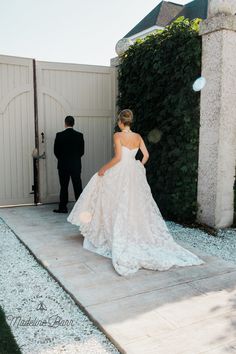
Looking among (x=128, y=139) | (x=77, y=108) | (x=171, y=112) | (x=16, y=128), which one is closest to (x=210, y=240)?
(x=128, y=139)

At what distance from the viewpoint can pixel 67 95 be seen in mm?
7152

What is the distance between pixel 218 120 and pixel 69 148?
2.48 m

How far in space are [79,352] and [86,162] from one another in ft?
17.3

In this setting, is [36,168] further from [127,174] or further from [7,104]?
[127,174]

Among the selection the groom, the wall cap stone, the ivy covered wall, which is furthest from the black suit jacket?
the wall cap stone

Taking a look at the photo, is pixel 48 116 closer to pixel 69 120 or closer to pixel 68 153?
pixel 69 120

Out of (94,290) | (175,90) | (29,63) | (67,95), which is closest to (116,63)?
(67,95)

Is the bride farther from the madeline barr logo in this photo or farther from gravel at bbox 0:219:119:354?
the madeline barr logo

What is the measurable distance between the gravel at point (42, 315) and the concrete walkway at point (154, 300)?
0.10 metres

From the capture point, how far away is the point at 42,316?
9.29 feet

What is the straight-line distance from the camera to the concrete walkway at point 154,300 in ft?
8.07

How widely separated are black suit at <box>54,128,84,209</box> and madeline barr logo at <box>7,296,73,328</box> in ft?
11.0

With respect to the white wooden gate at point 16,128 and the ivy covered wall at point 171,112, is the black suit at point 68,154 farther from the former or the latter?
the ivy covered wall at point 171,112

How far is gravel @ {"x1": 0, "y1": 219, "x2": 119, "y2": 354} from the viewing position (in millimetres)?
2439
